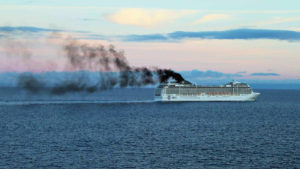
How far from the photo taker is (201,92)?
577ft

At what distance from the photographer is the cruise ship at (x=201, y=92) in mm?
171250

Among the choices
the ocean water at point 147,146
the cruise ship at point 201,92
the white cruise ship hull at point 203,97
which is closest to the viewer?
the ocean water at point 147,146

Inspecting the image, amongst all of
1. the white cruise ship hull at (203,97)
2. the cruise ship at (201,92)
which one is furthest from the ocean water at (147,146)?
the cruise ship at (201,92)

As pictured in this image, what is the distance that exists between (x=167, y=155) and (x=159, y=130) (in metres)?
24.7

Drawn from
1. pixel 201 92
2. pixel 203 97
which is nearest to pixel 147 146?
pixel 203 97

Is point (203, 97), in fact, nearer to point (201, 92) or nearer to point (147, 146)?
point (201, 92)

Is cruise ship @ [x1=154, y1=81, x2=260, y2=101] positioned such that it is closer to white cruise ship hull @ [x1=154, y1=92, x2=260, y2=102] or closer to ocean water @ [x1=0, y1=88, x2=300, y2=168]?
white cruise ship hull @ [x1=154, y1=92, x2=260, y2=102]

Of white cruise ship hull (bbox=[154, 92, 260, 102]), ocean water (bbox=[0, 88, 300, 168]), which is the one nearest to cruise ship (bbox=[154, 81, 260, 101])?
white cruise ship hull (bbox=[154, 92, 260, 102])

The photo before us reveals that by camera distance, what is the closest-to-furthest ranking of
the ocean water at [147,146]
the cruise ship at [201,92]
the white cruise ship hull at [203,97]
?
the ocean water at [147,146], the white cruise ship hull at [203,97], the cruise ship at [201,92]

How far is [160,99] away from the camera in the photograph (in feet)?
550

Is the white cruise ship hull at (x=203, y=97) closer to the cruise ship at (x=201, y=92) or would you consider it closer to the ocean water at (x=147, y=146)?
the cruise ship at (x=201, y=92)

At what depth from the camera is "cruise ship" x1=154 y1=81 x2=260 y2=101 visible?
562 ft

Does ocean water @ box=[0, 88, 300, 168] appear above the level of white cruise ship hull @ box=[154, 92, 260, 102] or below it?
below

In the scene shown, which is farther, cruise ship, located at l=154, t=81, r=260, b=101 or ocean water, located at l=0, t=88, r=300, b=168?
cruise ship, located at l=154, t=81, r=260, b=101
